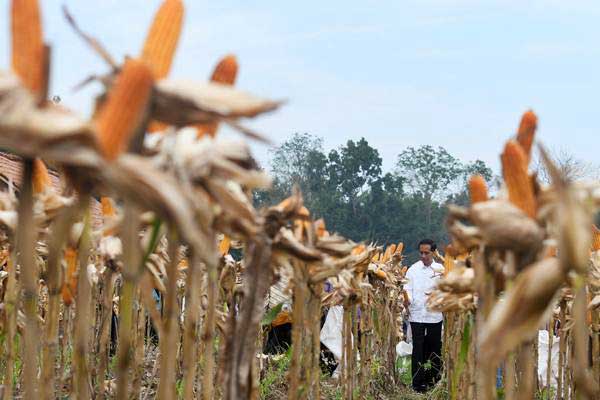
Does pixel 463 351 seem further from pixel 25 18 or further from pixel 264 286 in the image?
pixel 25 18

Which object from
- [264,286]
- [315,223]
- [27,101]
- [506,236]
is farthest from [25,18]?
[315,223]

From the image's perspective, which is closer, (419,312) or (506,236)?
(506,236)

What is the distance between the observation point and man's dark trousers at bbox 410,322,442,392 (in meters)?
10.8

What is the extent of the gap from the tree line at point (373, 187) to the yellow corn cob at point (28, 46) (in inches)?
1840

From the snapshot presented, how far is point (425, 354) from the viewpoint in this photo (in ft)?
36.8

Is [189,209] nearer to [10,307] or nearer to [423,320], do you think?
[10,307]

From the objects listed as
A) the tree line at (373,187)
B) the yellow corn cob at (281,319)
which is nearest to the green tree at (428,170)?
the tree line at (373,187)

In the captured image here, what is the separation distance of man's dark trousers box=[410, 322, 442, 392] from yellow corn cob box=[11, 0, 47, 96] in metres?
9.51

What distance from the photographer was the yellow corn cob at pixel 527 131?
84.4 inches

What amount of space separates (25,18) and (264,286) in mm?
962

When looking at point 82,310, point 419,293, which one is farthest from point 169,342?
point 419,293

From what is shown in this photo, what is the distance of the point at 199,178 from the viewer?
1639mm

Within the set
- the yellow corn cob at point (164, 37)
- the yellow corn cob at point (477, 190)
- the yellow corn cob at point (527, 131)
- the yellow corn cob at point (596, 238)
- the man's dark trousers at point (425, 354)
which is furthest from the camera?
the man's dark trousers at point (425, 354)

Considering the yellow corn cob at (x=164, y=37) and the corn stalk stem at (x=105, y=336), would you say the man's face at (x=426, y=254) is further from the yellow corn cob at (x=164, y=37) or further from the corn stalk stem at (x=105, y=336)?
the yellow corn cob at (x=164, y=37)
